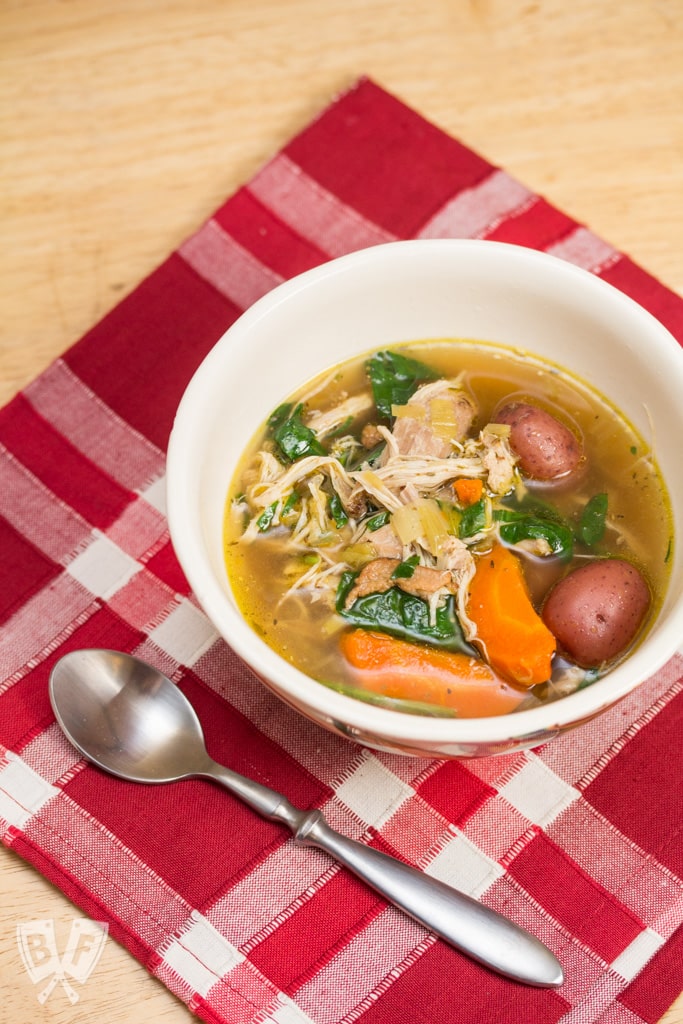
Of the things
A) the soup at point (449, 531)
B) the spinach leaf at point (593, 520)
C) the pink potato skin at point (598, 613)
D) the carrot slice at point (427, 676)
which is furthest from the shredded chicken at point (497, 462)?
the carrot slice at point (427, 676)

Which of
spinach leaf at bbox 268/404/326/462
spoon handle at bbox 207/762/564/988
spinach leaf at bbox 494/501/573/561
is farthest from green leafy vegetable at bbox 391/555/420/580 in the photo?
spoon handle at bbox 207/762/564/988

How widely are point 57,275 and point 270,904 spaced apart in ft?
6.16

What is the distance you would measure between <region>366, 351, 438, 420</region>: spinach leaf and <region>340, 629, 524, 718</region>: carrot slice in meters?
0.61

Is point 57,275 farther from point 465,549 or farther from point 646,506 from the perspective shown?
point 646,506

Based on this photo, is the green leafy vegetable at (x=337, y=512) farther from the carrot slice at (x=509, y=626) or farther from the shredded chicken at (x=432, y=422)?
the carrot slice at (x=509, y=626)

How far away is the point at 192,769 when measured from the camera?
88.0 inches

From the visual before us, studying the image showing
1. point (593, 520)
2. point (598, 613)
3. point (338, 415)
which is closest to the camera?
point (598, 613)

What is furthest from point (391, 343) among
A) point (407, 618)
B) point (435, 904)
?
point (435, 904)

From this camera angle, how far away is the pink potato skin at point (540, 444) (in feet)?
7.55

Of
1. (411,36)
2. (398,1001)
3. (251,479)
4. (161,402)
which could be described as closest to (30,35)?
(411,36)

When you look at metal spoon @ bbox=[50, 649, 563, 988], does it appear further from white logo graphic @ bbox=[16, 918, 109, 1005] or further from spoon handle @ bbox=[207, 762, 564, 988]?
white logo graphic @ bbox=[16, 918, 109, 1005]

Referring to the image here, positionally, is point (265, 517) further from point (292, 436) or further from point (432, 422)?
point (432, 422)

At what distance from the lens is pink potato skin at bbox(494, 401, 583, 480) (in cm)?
230

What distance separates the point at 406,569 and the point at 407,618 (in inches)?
4.2
